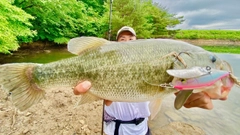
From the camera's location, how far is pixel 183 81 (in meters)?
1.26

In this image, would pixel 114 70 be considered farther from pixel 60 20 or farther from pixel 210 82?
pixel 60 20

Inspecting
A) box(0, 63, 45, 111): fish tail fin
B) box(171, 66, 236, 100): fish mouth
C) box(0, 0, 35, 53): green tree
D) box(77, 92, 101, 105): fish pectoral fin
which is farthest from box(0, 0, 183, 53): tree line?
box(171, 66, 236, 100): fish mouth

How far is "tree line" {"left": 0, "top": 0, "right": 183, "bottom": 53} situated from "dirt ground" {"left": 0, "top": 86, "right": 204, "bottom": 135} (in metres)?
3.24

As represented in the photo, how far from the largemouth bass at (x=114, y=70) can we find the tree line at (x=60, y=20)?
219 inches

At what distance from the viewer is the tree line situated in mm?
6930

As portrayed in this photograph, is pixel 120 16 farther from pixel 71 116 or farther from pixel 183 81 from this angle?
pixel 183 81

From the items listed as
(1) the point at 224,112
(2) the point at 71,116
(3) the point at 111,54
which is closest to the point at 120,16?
(1) the point at 224,112

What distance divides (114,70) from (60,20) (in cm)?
1567

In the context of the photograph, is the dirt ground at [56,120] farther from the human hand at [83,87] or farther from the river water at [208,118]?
the human hand at [83,87]

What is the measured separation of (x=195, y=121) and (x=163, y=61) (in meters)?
4.90

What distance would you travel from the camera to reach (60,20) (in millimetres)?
15672

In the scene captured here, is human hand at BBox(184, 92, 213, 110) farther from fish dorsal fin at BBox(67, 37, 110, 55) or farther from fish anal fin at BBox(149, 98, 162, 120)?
fish dorsal fin at BBox(67, 37, 110, 55)

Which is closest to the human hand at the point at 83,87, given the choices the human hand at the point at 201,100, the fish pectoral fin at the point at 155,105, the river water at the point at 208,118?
the fish pectoral fin at the point at 155,105

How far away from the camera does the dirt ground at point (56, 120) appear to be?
3684 millimetres
